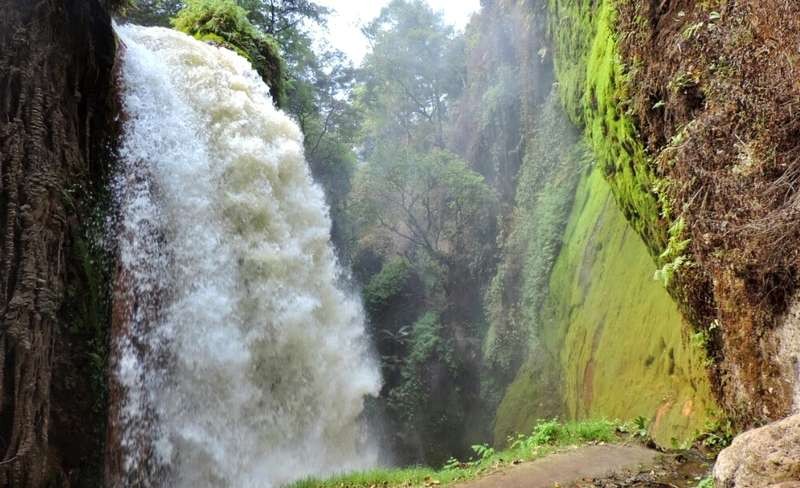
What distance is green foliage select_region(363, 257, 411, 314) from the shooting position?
1762 centimetres

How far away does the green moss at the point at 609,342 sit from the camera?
6.82m

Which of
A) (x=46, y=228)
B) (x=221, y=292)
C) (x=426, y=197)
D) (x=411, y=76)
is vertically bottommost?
(x=221, y=292)

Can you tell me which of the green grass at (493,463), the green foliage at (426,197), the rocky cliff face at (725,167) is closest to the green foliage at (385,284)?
the green foliage at (426,197)

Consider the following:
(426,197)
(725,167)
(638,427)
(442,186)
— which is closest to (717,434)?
(638,427)

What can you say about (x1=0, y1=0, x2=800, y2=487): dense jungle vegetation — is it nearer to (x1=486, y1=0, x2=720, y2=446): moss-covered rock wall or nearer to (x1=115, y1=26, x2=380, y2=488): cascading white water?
(x1=486, y1=0, x2=720, y2=446): moss-covered rock wall

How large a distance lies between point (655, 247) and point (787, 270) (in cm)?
296

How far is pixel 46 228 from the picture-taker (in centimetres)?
545

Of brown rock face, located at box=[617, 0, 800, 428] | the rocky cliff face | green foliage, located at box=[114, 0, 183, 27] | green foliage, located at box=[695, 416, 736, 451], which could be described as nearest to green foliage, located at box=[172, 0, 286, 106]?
green foliage, located at box=[114, 0, 183, 27]

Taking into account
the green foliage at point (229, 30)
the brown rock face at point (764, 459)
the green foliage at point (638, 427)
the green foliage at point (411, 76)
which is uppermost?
the green foliage at point (411, 76)

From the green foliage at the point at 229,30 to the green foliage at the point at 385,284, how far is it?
23.6 ft

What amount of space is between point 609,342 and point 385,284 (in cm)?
945

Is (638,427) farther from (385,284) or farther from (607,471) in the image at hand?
(385,284)

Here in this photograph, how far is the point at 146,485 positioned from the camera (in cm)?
632

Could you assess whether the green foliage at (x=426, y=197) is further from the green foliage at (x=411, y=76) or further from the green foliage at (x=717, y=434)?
the green foliage at (x=717, y=434)
